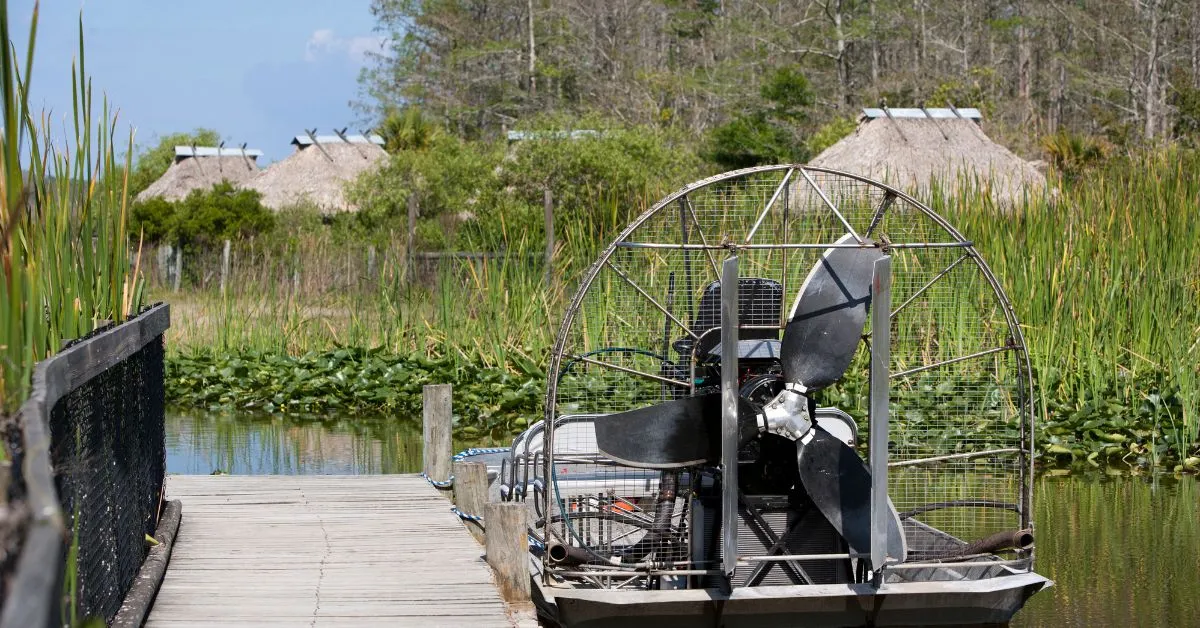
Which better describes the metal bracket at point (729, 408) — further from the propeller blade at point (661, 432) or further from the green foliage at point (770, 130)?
the green foliage at point (770, 130)

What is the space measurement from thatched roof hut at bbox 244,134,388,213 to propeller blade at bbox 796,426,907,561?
82.9 feet

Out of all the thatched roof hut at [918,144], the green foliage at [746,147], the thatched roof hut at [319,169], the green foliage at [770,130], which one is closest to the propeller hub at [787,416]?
the thatched roof hut at [918,144]

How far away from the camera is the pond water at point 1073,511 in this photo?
5.86 m

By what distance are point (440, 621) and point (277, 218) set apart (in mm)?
20708

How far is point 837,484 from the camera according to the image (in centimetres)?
487

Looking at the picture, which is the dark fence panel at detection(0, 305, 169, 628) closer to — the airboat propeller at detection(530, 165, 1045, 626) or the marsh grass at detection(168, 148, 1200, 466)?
the airboat propeller at detection(530, 165, 1045, 626)

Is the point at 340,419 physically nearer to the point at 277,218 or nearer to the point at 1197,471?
the point at 1197,471

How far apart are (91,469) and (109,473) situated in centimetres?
38

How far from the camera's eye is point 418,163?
22.4 meters

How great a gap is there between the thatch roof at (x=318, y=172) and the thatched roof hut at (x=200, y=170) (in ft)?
4.73

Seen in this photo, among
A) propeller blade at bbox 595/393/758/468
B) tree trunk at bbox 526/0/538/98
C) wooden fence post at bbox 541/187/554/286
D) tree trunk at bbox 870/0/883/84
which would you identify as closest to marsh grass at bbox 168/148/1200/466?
wooden fence post at bbox 541/187/554/286

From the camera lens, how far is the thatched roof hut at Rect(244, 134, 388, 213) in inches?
1166

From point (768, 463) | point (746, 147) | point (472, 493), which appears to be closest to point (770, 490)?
point (768, 463)

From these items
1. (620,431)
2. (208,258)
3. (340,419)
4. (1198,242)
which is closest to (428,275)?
(340,419)
